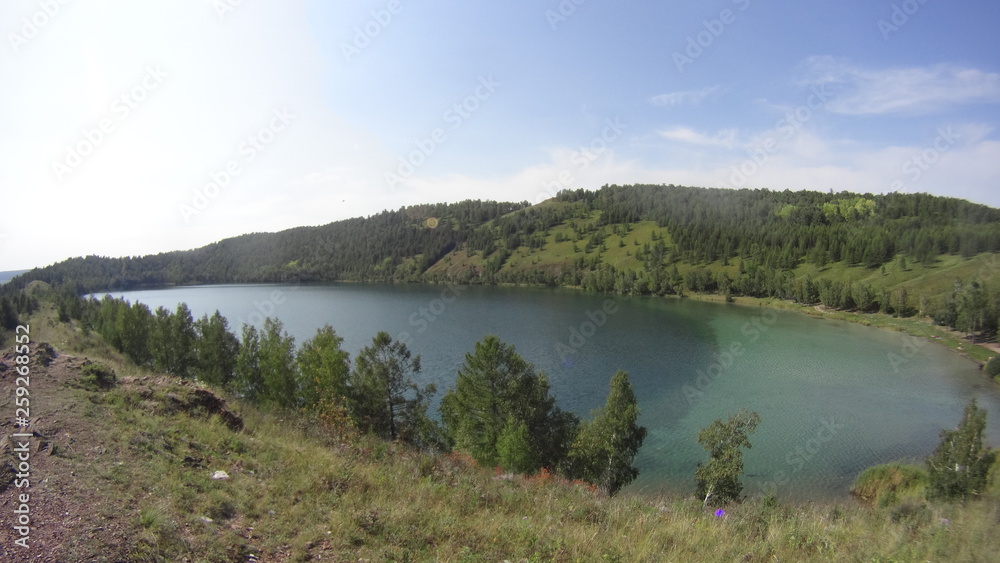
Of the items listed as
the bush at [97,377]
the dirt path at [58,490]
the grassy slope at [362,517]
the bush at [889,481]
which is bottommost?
the bush at [889,481]

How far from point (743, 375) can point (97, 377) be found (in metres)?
61.4

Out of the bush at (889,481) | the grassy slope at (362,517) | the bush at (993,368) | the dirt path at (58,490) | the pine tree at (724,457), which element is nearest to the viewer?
the dirt path at (58,490)

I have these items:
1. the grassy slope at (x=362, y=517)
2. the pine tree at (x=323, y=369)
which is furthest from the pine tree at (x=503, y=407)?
the grassy slope at (x=362, y=517)

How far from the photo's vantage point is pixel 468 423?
28.9 metres

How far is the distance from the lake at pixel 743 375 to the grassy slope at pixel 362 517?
70.1 feet

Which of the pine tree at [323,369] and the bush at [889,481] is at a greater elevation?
the pine tree at [323,369]

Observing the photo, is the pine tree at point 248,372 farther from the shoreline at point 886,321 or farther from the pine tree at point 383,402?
the shoreline at point 886,321

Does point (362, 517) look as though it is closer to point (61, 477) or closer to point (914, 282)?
point (61, 477)

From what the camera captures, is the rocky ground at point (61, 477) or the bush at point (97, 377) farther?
the bush at point (97, 377)

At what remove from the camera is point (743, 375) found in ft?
182

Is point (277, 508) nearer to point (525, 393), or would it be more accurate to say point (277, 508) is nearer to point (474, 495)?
point (474, 495)

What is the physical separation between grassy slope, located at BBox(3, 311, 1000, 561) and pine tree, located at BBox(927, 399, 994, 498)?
833 inches

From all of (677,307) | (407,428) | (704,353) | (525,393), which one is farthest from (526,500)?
(677,307)

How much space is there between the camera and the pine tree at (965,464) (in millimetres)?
23766
